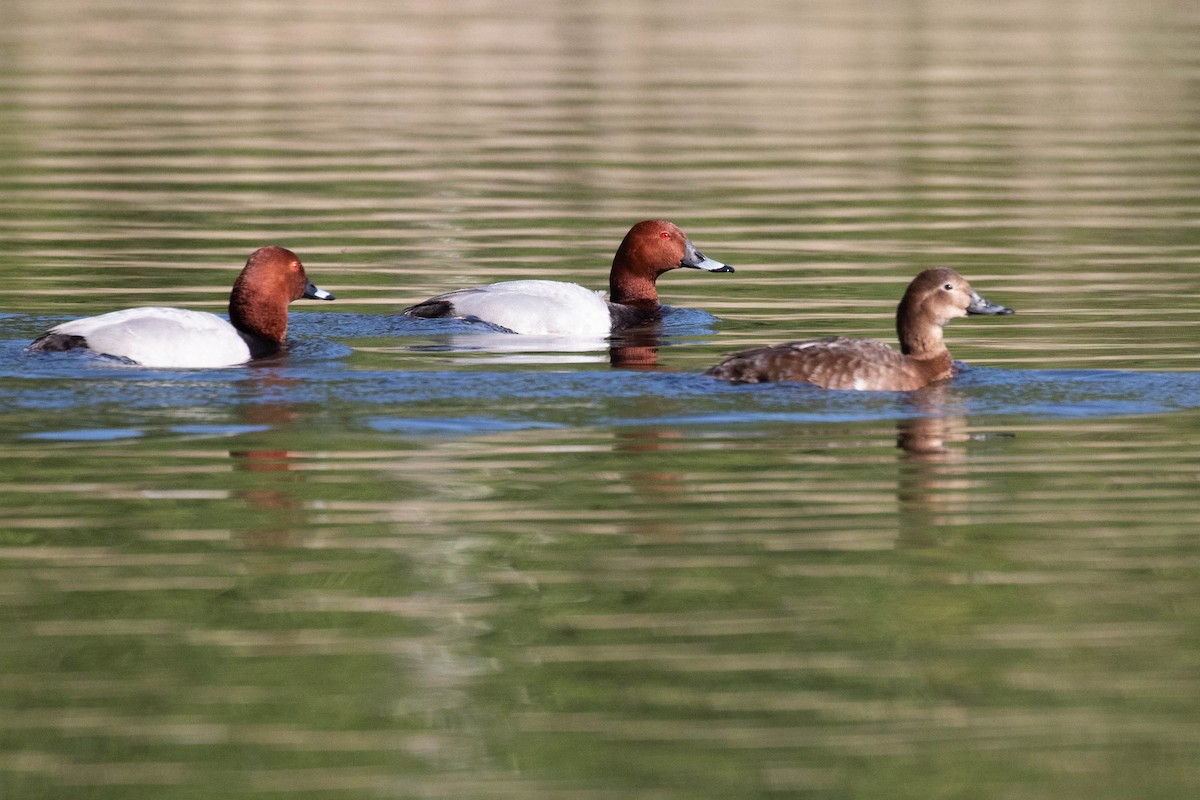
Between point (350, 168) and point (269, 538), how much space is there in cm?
1796

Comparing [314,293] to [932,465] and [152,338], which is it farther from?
[932,465]

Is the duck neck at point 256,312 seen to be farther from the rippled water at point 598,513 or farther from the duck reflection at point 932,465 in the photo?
the duck reflection at point 932,465

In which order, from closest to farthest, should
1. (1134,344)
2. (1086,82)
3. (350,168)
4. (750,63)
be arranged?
(1134,344), (350,168), (1086,82), (750,63)

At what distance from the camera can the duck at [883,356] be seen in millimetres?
13344

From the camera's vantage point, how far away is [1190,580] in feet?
31.1

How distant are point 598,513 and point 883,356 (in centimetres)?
347

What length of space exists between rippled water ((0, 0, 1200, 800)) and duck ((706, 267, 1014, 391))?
0.20m

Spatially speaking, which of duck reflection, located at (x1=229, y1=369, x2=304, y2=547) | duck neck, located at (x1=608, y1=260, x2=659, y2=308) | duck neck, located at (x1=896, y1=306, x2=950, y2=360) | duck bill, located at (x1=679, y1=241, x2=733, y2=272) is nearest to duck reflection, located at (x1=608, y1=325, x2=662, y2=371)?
duck neck, located at (x1=608, y1=260, x2=659, y2=308)

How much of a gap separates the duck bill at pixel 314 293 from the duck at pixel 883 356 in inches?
122

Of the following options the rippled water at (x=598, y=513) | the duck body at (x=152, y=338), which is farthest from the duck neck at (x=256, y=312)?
the duck body at (x=152, y=338)

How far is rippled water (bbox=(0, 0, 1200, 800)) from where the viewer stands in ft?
25.2

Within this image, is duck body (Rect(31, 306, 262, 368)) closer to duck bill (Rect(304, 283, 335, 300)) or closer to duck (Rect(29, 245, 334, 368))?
duck (Rect(29, 245, 334, 368))

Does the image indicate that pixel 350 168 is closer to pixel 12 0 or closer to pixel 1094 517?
pixel 1094 517

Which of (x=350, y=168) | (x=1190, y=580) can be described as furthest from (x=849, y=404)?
(x=350, y=168)
